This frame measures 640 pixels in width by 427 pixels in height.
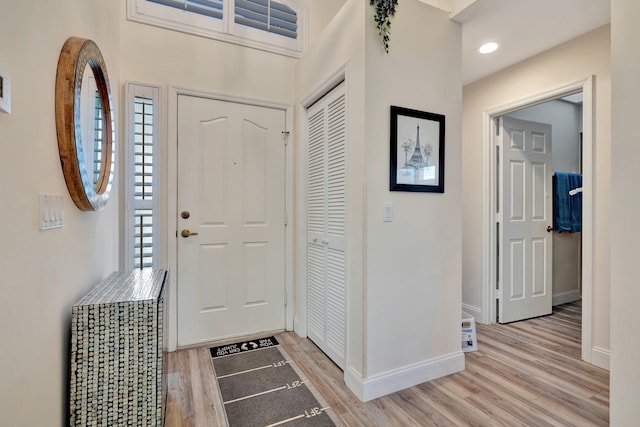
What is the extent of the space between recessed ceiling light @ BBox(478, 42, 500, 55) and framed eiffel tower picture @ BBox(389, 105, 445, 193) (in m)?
0.99

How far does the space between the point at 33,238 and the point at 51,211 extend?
0.15m

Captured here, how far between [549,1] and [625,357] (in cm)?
210

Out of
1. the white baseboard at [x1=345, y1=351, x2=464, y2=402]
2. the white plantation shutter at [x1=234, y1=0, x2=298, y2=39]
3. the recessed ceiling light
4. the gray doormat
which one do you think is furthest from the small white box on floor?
the white plantation shutter at [x1=234, y1=0, x2=298, y2=39]

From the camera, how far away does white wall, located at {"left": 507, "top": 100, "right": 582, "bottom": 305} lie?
3.58 m

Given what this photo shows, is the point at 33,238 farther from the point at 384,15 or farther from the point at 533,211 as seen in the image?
the point at 533,211

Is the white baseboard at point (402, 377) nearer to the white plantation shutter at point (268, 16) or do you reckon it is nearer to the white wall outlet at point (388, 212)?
the white wall outlet at point (388, 212)

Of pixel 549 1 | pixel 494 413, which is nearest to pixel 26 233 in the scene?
pixel 494 413

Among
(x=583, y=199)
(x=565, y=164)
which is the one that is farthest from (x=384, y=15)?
(x=565, y=164)

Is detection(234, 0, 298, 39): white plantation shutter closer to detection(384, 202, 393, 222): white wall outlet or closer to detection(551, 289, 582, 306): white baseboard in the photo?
detection(384, 202, 393, 222): white wall outlet

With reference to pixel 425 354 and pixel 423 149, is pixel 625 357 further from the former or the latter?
pixel 423 149

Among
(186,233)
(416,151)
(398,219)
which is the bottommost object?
(186,233)

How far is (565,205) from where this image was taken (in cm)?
347

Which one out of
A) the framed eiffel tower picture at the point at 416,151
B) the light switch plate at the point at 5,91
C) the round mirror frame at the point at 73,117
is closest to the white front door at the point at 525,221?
the framed eiffel tower picture at the point at 416,151

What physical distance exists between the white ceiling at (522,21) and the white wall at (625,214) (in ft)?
2.70
